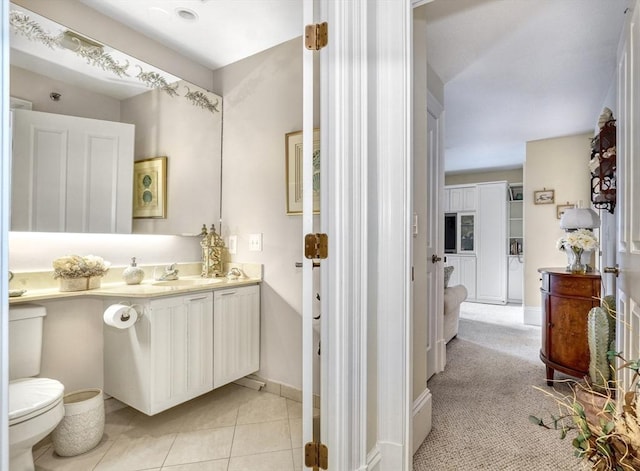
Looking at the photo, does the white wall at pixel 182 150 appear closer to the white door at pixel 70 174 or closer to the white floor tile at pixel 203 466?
the white door at pixel 70 174

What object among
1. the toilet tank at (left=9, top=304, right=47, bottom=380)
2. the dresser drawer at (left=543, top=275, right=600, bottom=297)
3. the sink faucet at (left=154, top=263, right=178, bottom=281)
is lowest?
the toilet tank at (left=9, top=304, right=47, bottom=380)

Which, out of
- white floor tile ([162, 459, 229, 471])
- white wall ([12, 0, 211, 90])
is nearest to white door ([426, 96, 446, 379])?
white floor tile ([162, 459, 229, 471])

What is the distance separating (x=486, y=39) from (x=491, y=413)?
2590 mm

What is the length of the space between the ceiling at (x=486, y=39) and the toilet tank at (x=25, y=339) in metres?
1.78

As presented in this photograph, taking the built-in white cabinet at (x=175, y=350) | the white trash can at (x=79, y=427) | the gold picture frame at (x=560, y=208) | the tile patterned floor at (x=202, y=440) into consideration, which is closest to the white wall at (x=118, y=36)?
the built-in white cabinet at (x=175, y=350)

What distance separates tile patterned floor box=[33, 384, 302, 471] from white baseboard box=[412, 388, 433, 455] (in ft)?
2.09

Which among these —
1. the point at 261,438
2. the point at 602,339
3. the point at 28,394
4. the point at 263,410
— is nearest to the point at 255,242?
the point at 263,410

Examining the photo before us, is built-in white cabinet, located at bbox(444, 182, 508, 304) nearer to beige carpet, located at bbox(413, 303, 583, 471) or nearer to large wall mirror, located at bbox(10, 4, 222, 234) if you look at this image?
beige carpet, located at bbox(413, 303, 583, 471)

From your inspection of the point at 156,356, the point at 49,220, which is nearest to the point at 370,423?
the point at 156,356

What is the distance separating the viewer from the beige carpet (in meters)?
1.77

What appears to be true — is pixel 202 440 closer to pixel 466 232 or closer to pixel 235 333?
pixel 235 333

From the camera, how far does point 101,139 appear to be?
2107mm

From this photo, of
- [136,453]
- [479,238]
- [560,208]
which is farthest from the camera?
[479,238]

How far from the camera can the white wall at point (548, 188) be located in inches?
175
